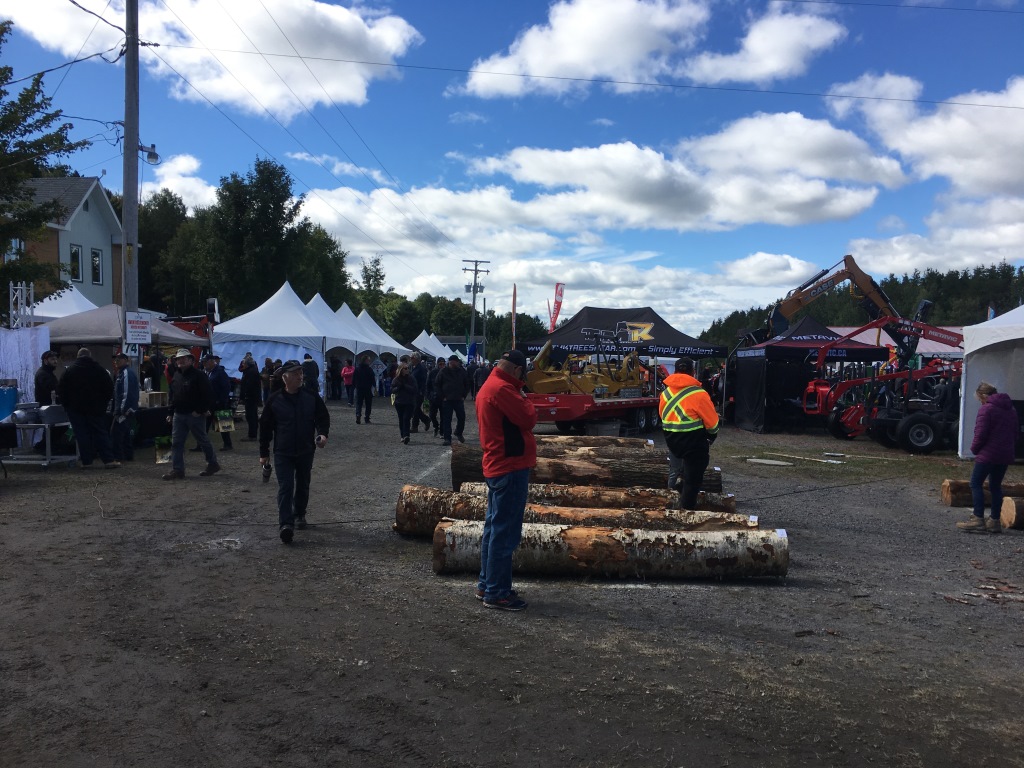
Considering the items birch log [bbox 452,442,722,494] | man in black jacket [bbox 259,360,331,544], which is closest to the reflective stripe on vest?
birch log [bbox 452,442,722,494]

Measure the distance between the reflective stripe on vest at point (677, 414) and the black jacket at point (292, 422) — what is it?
337 centimetres

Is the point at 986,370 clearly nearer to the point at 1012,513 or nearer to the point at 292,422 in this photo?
the point at 1012,513

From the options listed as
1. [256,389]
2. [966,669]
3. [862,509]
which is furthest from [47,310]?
[966,669]

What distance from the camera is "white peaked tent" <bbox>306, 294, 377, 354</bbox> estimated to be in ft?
91.0

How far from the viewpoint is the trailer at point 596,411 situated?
1733 centimetres

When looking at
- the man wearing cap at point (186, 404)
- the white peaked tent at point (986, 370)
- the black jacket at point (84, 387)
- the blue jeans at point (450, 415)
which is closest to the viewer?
the man wearing cap at point (186, 404)

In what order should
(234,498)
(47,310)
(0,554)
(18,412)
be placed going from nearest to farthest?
1. (0,554)
2. (234,498)
3. (18,412)
4. (47,310)

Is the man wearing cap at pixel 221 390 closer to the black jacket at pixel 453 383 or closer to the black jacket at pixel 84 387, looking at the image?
the black jacket at pixel 84 387

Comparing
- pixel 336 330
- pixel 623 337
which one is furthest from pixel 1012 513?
pixel 336 330

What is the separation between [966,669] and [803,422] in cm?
1852

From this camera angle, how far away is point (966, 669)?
15.3 feet

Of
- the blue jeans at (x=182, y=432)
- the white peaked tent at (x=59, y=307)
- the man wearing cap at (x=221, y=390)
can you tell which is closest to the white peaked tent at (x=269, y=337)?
the white peaked tent at (x=59, y=307)

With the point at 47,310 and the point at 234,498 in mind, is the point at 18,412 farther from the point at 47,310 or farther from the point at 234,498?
the point at 47,310

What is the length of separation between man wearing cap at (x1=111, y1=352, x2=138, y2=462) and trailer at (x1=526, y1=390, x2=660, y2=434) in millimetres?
7265
